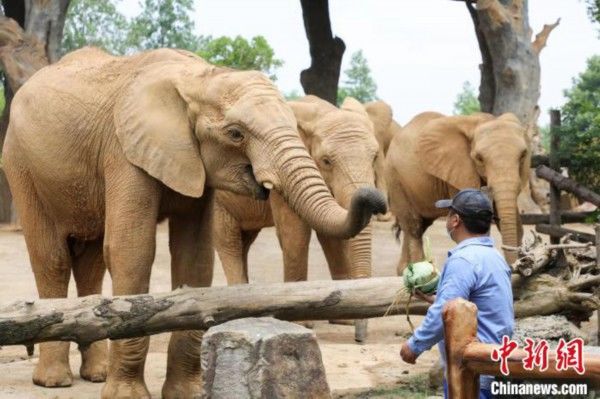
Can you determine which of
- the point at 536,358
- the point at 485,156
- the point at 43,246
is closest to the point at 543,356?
the point at 536,358

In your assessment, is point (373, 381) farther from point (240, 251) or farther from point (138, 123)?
point (240, 251)

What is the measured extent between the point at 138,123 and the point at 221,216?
489cm

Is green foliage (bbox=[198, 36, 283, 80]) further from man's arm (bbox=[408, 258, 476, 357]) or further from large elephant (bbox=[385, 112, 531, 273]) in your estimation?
man's arm (bbox=[408, 258, 476, 357])

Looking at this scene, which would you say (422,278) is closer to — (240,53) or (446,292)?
(446,292)

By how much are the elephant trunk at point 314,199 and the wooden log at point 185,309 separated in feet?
Result: 1.88

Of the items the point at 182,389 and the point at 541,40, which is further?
the point at 541,40

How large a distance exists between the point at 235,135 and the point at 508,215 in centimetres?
556

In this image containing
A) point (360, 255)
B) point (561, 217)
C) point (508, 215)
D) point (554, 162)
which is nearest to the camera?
point (360, 255)

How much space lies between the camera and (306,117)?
1167 centimetres

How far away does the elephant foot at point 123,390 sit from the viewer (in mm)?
8461

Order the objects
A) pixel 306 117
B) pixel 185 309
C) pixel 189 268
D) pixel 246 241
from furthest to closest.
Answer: pixel 246 241, pixel 306 117, pixel 189 268, pixel 185 309

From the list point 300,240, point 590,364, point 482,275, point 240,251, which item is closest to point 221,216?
point 240,251

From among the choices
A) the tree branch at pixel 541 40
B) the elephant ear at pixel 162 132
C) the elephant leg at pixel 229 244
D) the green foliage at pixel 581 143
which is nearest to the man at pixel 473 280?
the elephant ear at pixel 162 132

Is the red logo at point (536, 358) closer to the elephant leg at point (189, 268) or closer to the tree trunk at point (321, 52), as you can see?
the elephant leg at point (189, 268)
